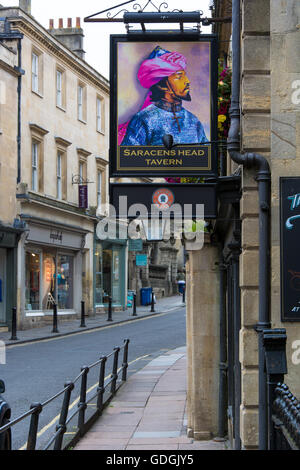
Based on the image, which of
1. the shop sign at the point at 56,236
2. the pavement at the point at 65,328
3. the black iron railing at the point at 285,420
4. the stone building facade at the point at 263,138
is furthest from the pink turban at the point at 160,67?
the shop sign at the point at 56,236

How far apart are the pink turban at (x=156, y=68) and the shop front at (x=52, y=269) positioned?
2178 cm

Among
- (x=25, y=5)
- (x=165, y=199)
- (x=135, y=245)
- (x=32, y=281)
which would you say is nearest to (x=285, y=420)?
(x=165, y=199)

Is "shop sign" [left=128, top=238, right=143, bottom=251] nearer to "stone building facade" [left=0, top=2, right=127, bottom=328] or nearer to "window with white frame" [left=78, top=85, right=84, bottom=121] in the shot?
"stone building facade" [left=0, top=2, right=127, bottom=328]

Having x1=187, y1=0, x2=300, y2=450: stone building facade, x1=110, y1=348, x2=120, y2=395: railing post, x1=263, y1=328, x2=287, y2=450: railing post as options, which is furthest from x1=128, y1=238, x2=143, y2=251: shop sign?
x1=263, y1=328, x2=287, y2=450: railing post

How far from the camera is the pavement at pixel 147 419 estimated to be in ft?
31.6

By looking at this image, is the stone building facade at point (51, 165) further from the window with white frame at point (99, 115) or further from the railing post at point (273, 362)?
the railing post at point (273, 362)

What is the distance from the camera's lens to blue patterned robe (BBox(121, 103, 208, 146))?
7.41 m

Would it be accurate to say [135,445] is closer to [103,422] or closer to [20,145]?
[103,422]

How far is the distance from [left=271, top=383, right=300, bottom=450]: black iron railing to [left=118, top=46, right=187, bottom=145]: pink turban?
3474 millimetres

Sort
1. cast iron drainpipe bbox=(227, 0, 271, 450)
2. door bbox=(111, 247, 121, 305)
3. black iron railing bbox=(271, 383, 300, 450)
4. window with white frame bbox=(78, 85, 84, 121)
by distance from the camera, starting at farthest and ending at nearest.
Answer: door bbox=(111, 247, 121, 305)
window with white frame bbox=(78, 85, 84, 121)
cast iron drainpipe bbox=(227, 0, 271, 450)
black iron railing bbox=(271, 383, 300, 450)

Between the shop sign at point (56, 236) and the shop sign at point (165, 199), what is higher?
the shop sign at point (56, 236)

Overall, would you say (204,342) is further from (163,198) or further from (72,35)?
(72,35)

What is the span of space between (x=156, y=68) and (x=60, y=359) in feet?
39.8

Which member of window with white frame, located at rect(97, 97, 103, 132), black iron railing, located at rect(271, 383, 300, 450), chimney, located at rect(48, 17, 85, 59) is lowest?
black iron railing, located at rect(271, 383, 300, 450)
